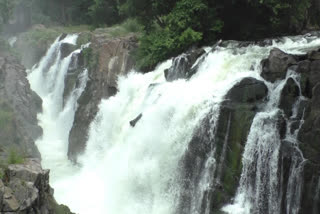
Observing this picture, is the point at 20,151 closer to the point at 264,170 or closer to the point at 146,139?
the point at 146,139

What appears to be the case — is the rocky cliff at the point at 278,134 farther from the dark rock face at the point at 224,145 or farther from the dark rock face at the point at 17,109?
the dark rock face at the point at 17,109

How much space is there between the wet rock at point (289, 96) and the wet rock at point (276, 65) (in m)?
0.52

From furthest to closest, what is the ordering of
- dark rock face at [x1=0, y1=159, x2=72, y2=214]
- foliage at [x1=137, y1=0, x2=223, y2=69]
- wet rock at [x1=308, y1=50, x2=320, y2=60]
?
1. foliage at [x1=137, y1=0, x2=223, y2=69]
2. wet rock at [x1=308, y1=50, x2=320, y2=60]
3. dark rock face at [x1=0, y1=159, x2=72, y2=214]

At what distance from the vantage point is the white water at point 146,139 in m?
12.7

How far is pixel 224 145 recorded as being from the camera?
11.3m

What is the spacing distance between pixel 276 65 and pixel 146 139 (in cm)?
508

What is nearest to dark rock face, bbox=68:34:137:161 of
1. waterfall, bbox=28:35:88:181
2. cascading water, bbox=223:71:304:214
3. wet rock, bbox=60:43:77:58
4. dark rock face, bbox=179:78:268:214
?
waterfall, bbox=28:35:88:181

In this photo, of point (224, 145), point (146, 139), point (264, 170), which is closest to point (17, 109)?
point (146, 139)

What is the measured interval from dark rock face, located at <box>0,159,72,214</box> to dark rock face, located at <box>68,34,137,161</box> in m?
9.09

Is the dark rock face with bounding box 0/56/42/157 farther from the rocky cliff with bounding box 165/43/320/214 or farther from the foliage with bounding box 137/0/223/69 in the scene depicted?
the rocky cliff with bounding box 165/43/320/214

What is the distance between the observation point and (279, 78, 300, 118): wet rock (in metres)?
10.7

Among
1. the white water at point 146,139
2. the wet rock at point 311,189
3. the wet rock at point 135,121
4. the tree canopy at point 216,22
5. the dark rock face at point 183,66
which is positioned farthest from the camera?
the tree canopy at point 216,22

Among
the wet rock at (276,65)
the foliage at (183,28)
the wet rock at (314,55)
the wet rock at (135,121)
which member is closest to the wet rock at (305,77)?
the wet rock at (314,55)

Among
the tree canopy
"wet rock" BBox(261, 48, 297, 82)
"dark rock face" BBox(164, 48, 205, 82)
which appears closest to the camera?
"wet rock" BBox(261, 48, 297, 82)
